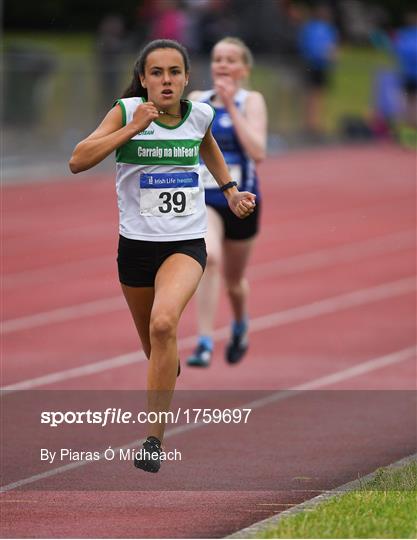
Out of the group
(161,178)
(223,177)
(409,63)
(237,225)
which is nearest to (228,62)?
(237,225)

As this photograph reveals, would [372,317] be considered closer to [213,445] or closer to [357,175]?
[213,445]

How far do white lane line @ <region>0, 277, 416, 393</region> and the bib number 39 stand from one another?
3.10 meters

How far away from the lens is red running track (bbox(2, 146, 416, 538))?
261 inches

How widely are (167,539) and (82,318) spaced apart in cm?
706

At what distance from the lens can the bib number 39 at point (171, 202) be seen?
6801mm

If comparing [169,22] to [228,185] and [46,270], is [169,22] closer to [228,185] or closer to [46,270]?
[46,270]

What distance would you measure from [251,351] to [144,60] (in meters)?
4.85

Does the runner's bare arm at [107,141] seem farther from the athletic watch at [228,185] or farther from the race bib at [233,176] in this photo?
the race bib at [233,176]

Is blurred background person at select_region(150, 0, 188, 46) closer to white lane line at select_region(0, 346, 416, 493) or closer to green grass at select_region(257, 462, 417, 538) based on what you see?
white lane line at select_region(0, 346, 416, 493)

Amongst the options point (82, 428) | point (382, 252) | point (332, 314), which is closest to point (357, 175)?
point (382, 252)

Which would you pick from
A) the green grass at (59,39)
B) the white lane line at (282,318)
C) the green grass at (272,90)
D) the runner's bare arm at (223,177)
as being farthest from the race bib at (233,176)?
the green grass at (59,39)

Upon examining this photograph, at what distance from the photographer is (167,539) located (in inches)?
230

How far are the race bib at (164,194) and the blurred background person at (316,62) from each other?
21.6 metres

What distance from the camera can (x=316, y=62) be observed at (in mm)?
29812
